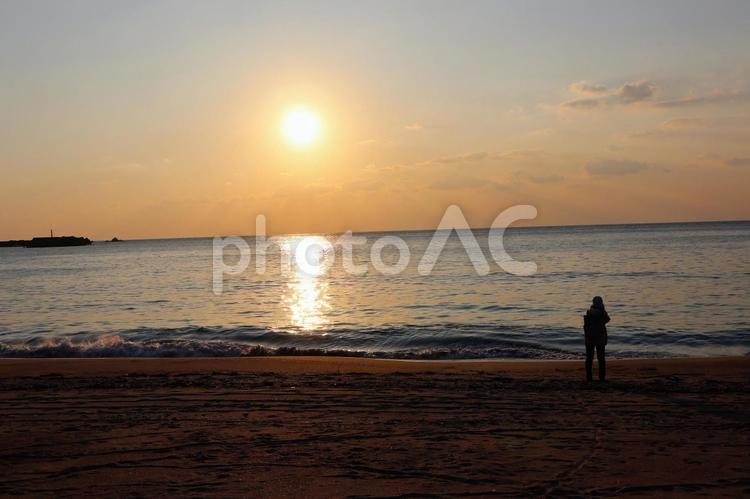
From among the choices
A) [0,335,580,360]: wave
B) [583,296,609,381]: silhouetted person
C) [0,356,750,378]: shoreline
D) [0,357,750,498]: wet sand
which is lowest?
[0,335,580,360]: wave

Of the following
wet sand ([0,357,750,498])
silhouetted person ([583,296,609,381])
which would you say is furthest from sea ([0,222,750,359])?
wet sand ([0,357,750,498])

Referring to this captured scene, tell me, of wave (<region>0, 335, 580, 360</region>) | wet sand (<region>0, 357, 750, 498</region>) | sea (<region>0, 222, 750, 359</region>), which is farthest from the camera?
sea (<region>0, 222, 750, 359</region>)

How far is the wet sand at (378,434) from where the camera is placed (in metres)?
7.11

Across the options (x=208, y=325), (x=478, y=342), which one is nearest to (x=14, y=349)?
(x=208, y=325)

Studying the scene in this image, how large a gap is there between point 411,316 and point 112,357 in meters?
12.3

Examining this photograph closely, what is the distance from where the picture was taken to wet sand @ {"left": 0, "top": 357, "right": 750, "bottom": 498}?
280 inches

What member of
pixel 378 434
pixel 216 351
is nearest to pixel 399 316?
pixel 216 351

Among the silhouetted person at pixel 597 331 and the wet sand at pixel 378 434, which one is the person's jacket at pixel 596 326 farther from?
the wet sand at pixel 378 434

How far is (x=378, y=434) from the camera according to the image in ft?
29.3

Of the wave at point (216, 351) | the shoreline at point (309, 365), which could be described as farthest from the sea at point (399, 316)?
the shoreline at point (309, 365)

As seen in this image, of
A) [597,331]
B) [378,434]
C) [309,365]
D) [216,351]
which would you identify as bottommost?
[216,351]

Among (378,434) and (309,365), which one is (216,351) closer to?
(309,365)

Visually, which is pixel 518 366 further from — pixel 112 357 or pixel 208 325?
pixel 208 325

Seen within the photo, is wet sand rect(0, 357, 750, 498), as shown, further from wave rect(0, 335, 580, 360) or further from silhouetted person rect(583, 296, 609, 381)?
wave rect(0, 335, 580, 360)
